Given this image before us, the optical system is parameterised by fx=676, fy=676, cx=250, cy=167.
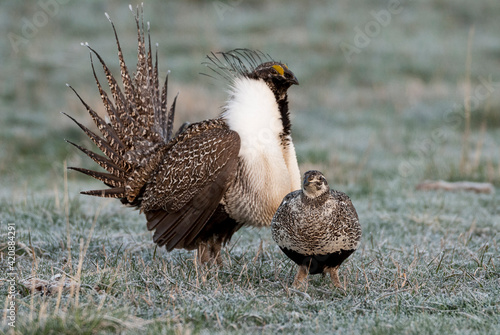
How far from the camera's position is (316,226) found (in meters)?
3.31

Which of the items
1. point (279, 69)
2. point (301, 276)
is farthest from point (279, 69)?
point (301, 276)

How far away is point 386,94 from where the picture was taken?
10820 millimetres

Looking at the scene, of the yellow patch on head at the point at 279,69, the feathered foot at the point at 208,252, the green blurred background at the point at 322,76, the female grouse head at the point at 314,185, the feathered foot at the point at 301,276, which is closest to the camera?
the female grouse head at the point at 314,185

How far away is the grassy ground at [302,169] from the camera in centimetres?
306

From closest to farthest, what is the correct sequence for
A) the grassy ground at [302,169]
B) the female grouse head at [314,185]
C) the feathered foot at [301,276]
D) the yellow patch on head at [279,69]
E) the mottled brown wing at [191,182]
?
the grassy ground at [302,169] < the female grouse head at [314,185] < the feathered foot at [301,276] < the mottled brown wing at [191,182] < the yellow patch on head at [279,69]

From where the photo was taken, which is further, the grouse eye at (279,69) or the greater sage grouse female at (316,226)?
the grouse eye at (279,69)

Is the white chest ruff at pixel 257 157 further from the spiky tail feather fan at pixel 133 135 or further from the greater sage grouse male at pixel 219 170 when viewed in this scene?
the spiky tail feather fan at pixel 133 135

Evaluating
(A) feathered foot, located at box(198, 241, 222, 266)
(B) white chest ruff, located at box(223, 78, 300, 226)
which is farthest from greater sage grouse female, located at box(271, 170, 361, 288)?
(A) feathered foot, located at box(198, 241, 222, 266)

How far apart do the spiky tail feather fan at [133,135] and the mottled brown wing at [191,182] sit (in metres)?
0.20

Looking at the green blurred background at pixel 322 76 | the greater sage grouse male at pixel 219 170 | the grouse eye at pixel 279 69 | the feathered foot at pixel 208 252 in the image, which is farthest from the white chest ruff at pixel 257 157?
the green blurred background at pixel 322 76

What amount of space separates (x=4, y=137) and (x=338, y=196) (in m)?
6.27

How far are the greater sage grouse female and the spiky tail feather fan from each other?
116 centimetres

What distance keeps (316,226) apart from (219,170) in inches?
29.7

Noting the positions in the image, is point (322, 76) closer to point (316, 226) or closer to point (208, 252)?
point (208, 252)
